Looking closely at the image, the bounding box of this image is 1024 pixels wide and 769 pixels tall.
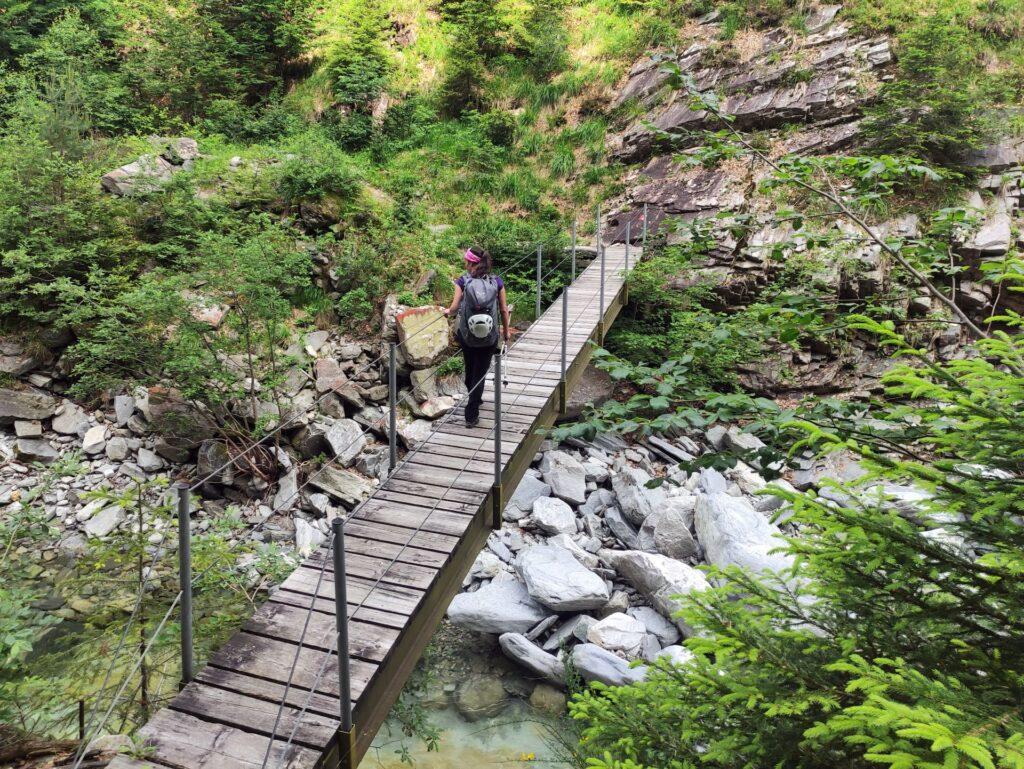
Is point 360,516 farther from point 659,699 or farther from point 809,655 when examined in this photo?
point 809,655

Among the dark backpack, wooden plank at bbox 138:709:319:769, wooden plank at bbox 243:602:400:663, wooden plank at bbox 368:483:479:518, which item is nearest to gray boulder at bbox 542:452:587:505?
the dark backpack

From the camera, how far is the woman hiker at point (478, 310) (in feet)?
16.8

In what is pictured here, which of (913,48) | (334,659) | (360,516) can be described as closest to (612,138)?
(913,48)

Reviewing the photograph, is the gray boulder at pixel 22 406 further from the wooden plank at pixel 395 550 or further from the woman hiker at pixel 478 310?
the wooden plank at pixel 395 550

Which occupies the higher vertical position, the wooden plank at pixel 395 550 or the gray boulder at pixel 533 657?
the wooden plank at pixel 395 550

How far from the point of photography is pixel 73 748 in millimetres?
2848

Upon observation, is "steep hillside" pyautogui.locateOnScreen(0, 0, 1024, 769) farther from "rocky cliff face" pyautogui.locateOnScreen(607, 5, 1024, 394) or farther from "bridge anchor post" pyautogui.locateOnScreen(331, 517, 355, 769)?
"bridge anchor post" pyautogui.locateOnScreen(331, 517, 355, 769)

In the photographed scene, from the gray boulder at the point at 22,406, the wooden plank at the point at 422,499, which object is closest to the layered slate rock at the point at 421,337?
the wooden plank at the point at 422,499

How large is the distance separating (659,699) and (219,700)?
6.79 ft

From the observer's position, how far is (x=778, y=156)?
9.15 meters

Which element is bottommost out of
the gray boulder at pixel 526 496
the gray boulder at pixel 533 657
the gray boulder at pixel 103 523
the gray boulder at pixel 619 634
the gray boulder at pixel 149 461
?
the gray boulder at pixel 533 657

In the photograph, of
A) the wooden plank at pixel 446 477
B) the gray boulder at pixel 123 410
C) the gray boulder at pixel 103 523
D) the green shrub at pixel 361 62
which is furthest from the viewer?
the green shrub at pixel 361 62

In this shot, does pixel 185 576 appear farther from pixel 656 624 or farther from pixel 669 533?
pixel 669 533

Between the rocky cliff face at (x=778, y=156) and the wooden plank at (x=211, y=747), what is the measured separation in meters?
7.70
